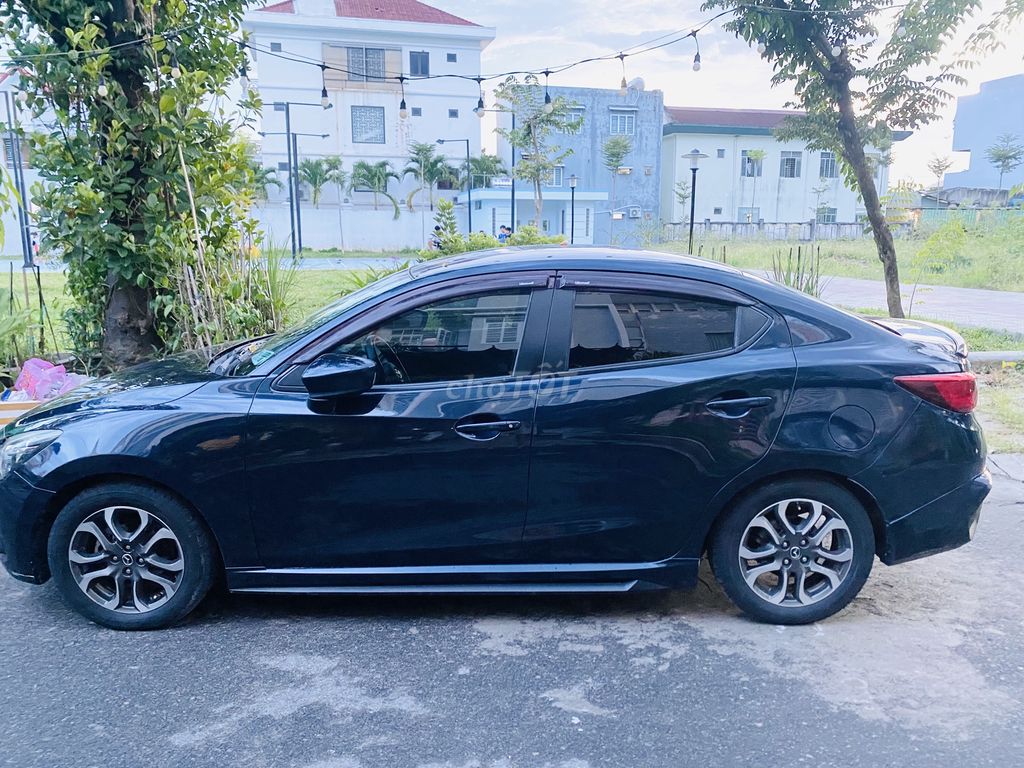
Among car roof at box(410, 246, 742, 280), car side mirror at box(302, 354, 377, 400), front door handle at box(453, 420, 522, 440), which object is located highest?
car roof at box(410, 246, 742, 280)

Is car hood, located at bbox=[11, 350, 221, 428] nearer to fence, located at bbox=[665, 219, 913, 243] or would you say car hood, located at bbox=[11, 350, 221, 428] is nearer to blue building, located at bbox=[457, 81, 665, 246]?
fence, located at bbox=[665, 219, 913, 243]

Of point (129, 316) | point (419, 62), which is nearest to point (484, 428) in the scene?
point (129, 316)

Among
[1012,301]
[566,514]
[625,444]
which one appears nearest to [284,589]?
[566,514]

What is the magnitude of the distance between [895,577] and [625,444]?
6.03 feet

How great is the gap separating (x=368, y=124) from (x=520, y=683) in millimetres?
50575

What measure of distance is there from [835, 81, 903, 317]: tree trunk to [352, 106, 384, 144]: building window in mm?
43313

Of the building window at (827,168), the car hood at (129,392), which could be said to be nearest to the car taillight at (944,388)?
the car hood at (129,392)

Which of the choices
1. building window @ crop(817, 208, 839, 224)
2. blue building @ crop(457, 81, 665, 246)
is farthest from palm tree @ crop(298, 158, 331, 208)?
building window @ crop(817, 208, 839, 224)

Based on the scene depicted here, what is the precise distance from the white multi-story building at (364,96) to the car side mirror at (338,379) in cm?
4253

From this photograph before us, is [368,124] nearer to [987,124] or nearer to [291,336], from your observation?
[987,124]

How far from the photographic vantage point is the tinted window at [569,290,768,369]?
3.56 metres

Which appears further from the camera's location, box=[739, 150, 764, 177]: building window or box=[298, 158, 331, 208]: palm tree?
box=[739, 150, 764, 177]: building window

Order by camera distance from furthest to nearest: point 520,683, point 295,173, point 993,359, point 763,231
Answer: point 763,231, point 295,173, point 993,359, point 520,683

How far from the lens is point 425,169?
4816 cm
